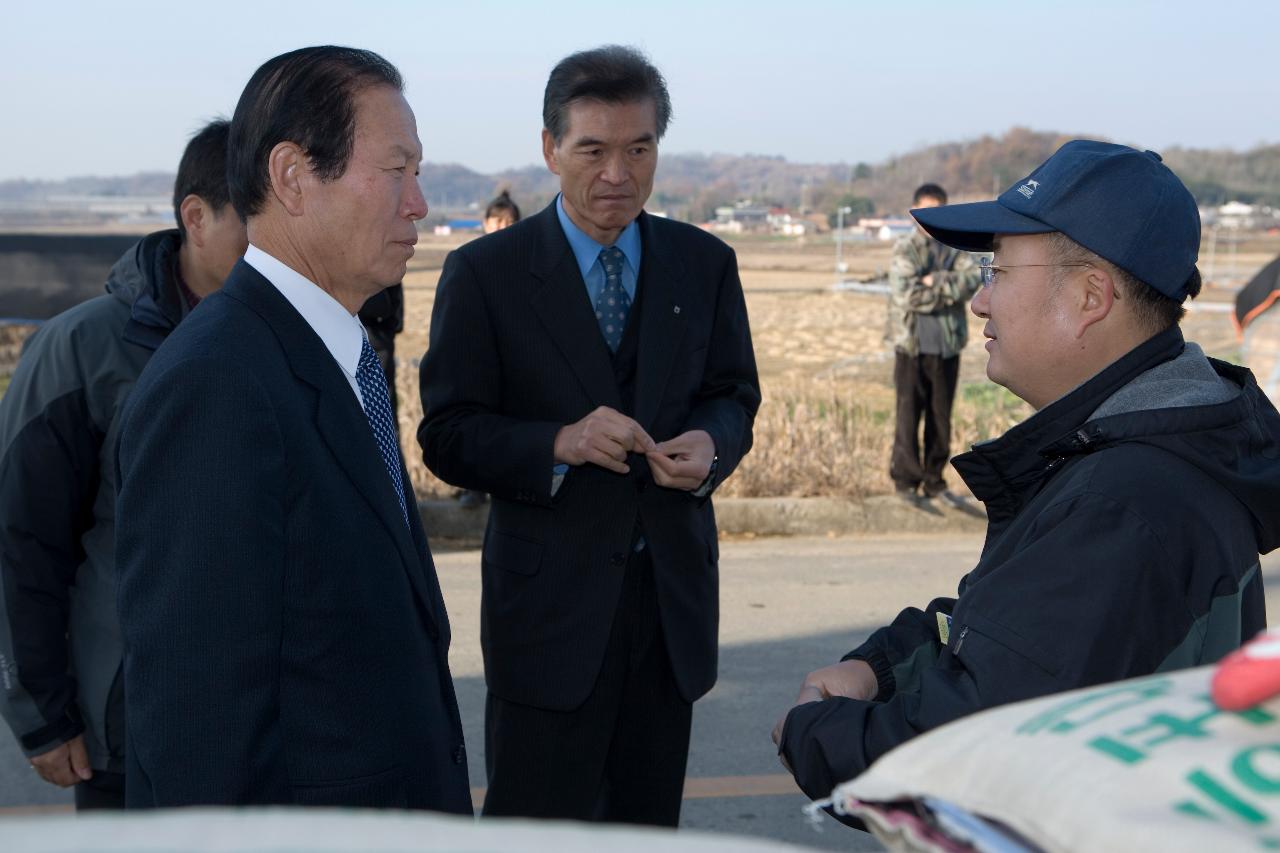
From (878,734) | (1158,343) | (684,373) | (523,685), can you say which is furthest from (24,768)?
(1158,343)

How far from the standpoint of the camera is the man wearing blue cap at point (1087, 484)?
1831mm

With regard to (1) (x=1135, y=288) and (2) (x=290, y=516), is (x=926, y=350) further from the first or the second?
(2) (x=290, y=516)

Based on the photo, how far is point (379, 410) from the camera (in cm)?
238

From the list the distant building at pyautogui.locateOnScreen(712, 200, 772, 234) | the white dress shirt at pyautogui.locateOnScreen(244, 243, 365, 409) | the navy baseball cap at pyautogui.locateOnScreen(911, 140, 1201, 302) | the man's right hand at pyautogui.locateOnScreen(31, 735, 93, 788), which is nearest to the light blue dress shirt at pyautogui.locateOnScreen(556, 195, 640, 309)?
the white dress shirt at pyautogui.locateOnScreen(244, 243, 365, 409)

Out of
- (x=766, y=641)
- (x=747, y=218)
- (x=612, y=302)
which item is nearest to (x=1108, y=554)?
(x=612, y=302)

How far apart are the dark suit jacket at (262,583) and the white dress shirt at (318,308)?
0.04 m

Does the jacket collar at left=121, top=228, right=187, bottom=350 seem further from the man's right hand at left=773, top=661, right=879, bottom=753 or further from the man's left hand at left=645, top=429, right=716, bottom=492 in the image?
the man's right hand at left=773, top=661, right=879, bottom=753

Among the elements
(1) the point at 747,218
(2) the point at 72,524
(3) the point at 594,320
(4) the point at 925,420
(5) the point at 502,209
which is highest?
(5) the point at 502,209

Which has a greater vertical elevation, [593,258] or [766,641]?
[593,258]

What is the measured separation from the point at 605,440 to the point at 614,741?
0.85m

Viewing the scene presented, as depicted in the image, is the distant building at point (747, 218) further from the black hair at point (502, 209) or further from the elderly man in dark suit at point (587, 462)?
the elderly man in dark suit at point (587, 462)

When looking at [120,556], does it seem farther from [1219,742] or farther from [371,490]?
[1219,742]

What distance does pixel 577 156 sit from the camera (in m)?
3.42

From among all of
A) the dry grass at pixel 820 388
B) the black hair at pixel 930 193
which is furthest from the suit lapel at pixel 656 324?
the black hair at pixel 930 193
